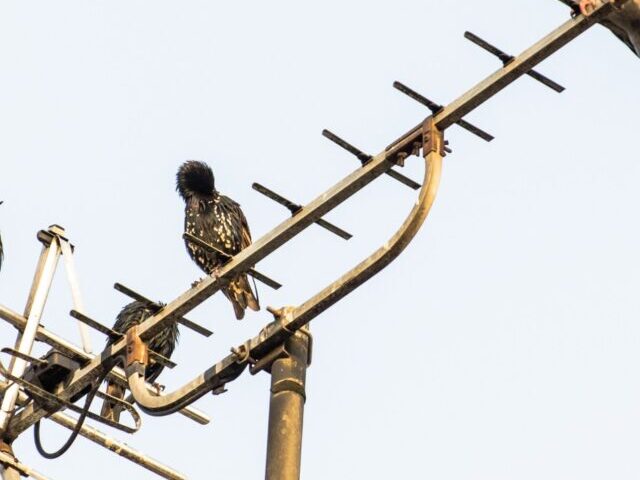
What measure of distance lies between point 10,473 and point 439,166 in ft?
7.93

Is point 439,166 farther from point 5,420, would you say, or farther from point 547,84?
point 5,420

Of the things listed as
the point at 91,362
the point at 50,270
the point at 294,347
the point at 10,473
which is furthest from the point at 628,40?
the point at 50,270

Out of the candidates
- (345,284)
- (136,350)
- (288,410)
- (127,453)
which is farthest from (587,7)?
Answer: (127,453)

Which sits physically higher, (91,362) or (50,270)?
(50,270)

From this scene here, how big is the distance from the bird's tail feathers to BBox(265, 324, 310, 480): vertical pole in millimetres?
7921

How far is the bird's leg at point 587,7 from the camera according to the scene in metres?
4.62

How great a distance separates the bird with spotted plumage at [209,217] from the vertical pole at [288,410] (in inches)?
258

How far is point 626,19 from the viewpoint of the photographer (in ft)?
14.9

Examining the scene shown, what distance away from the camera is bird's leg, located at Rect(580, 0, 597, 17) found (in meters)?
4.62

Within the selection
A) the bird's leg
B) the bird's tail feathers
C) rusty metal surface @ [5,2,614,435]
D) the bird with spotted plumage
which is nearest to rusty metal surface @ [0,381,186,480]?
rusty metal surface @ [5,2,614,435]

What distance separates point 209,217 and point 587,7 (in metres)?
7.90

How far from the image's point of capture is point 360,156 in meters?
5.25

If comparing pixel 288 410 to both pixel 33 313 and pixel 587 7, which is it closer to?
pixel 587 7

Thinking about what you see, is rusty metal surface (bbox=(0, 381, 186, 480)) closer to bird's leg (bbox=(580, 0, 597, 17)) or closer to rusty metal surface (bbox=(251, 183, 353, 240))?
rusty metal surface (bbox=(251, 183, 353, 240))
